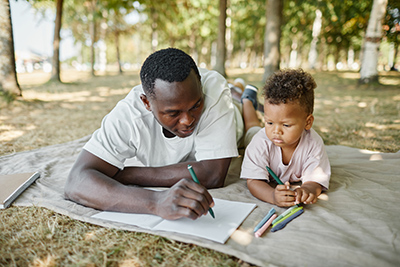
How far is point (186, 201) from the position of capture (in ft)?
5.36

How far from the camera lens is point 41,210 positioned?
2104 millimetres

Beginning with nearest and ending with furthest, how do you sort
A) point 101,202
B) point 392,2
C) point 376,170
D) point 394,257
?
point 394,257 < point 101,202 < point 376,170 < point 392,2

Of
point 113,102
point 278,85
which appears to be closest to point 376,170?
point 278,85

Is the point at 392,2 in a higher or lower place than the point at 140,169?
higher

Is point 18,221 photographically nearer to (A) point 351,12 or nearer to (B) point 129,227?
(B) point 129,227

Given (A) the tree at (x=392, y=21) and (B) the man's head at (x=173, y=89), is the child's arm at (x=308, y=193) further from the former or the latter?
(A) the tree at (x=392, y=21)

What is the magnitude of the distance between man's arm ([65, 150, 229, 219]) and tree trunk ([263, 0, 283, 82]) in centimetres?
756

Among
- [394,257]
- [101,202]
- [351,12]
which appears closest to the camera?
[394,257]

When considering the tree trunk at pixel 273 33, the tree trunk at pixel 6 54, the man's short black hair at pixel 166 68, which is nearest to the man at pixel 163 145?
the man's short black hair at pixel 166 68

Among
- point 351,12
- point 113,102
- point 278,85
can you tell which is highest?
point 351,12

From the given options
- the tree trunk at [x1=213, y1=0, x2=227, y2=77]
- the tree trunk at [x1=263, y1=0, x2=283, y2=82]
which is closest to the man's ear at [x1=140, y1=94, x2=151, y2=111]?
the tree trunk at [x1=263, y1=0, x2=283, y2=82]

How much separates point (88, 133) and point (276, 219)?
354 centimetres

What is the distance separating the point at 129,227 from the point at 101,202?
0.29m

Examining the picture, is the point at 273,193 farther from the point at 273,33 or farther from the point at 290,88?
the point at 273,33
